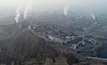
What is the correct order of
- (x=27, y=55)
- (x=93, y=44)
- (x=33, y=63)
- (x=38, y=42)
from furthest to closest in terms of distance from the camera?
(x=93, y=44)
(x=38, y=42)
(x=27, y=55)
(x=33, y=63)

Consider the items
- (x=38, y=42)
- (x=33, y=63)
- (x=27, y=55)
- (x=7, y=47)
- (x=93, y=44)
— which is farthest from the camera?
(x=93, y=44)

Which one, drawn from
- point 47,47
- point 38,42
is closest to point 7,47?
point 38,42

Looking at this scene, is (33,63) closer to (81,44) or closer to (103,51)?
(81,44)

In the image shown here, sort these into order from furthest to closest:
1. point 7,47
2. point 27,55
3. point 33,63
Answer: point 7,47
point 27,55
point 33,63

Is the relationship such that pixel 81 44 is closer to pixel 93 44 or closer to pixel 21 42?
pixel 93 44

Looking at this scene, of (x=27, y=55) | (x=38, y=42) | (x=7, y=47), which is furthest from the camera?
Result: (x=38, y=42)

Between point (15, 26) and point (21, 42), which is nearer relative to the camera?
point (21, 42)

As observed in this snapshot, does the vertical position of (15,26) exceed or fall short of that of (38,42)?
it exceeds it

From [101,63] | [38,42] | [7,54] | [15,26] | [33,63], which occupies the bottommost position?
[101,63]

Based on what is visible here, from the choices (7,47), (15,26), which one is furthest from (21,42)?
(15,26)
